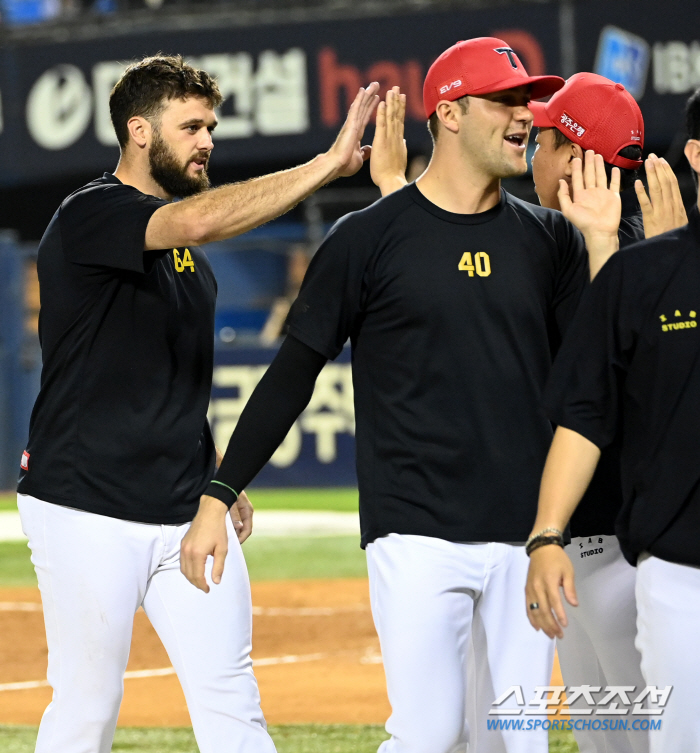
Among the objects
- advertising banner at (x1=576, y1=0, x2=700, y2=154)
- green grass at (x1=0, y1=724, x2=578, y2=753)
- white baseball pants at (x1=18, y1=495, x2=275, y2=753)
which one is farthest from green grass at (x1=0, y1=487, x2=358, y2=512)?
white baseball pants at (x1=18, y1=495, x2=275, y2=753)

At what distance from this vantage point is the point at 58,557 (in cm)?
401

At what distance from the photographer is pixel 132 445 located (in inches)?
161

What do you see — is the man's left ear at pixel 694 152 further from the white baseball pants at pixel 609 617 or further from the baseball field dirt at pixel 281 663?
the baseball field dirt at pixel 281 663

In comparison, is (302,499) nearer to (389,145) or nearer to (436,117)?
(389,145)

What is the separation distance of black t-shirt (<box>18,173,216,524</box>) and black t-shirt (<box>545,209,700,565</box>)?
1437mm

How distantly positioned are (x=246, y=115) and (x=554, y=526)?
632 inches

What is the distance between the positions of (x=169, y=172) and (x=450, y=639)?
1.89 metres

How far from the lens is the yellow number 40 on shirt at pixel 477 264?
361cm

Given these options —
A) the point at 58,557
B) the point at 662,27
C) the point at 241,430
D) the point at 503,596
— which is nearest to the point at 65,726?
the point at 58,557

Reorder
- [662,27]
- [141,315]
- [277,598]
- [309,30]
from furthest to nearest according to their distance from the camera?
[309,30] < [662,27] < [277,598] < [141,315]

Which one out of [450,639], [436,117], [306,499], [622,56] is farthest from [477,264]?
[622,56]

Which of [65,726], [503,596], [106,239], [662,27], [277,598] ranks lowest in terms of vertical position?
[277,598]

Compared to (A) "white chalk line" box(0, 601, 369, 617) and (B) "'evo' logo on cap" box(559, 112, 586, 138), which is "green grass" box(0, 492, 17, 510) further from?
(B) "'evo' logo on cap" box(559, 112, 586, 138)

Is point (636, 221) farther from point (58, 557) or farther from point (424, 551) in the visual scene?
point (58, 557)
